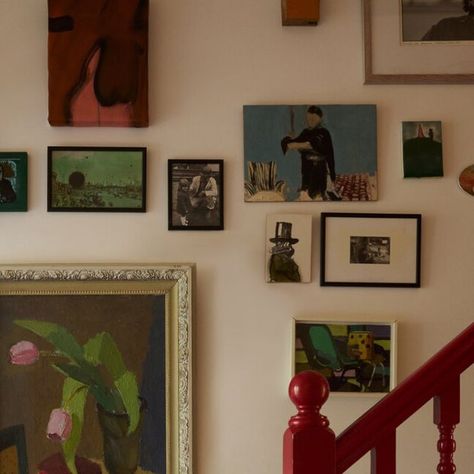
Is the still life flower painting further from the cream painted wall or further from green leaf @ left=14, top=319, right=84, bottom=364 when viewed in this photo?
the cream painted wall

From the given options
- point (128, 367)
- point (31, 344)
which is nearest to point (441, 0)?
point (128, 367)

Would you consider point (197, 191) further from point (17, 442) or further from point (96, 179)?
point (17, 442)

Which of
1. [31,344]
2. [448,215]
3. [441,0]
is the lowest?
[31,344]

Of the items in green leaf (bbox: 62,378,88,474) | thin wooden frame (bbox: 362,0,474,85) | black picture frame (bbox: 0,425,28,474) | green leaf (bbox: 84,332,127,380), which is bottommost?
black picture frame (bbox: 0,425,28,474)

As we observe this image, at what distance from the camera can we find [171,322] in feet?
7.47

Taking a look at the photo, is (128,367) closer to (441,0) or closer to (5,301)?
(5,301)

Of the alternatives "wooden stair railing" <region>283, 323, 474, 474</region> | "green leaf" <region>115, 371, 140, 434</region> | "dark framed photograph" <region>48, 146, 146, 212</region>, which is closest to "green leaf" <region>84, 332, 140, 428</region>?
"green leaf" <region>115, 371, 140, 434</region>

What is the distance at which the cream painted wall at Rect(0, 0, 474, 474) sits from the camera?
2.30 m

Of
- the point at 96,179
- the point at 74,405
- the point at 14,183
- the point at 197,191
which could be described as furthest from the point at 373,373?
the point at 14,183

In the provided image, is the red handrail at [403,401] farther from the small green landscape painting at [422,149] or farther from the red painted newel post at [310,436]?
the small green landscape painting at [422,149]

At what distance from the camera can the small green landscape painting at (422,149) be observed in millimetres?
2307

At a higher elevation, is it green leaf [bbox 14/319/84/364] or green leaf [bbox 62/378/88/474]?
green leaf [bbox 14/319/84/364]

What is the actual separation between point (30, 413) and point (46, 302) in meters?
0.30

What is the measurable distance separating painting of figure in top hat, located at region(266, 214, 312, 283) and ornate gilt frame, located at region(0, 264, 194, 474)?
232 millimetres
